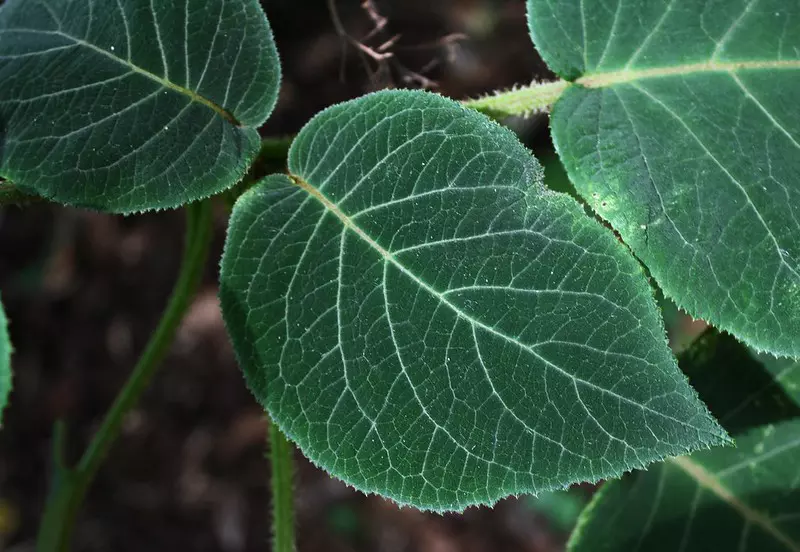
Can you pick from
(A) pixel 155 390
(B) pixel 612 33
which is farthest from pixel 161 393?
(B) pixel 612 33

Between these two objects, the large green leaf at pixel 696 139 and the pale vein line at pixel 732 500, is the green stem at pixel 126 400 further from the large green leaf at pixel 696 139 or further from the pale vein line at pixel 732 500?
the pale vein line at pixel 732 500

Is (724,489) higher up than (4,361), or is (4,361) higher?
(4,361)

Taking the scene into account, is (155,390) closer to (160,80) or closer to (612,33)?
(160,80)

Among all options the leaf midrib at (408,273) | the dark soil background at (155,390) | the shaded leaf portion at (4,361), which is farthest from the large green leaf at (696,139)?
the dark soil background at (155,390)

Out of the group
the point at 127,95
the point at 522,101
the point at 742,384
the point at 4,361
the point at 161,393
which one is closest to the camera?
the point at 4,361

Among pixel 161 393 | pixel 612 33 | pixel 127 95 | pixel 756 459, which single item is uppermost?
pixel 612 33

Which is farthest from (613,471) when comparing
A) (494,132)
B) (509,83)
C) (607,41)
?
(509,83)
